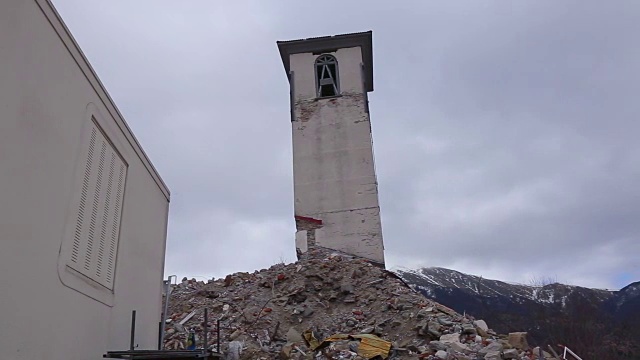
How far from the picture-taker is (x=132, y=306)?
694cm

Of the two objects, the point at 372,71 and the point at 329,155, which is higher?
the point at 372,71

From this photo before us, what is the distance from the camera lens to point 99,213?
5.84 m

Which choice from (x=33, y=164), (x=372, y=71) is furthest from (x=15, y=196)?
(x=372, y=71)

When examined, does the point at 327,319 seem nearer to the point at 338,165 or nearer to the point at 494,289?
the point at 338,165

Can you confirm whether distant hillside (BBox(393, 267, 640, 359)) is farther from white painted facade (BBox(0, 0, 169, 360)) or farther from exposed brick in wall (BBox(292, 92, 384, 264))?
white painted facade (BBox(0, 0, 169, 360))

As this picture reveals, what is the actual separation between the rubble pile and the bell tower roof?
8446 mm

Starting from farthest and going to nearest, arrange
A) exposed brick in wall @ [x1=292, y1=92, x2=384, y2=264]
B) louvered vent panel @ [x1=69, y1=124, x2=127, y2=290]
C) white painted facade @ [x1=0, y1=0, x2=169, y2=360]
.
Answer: exposed brick in wall @ [x1=292, y1=92, x2=384, y2=264], louvered vent panel @ [x1=69, y1=124, x2=127, y2=290], white painted facade @ [x1=0, y1=0, x2=169, y2=360]

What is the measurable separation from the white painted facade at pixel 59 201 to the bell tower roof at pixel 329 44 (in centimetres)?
1477

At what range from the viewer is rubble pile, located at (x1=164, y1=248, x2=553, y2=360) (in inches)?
420

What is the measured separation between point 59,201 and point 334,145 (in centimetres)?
1489

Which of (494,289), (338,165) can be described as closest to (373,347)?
(338,165)

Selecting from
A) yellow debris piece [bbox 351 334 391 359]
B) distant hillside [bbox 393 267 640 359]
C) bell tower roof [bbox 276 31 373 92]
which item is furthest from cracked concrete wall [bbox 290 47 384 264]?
distant hillside [bbox 393 267 640 359]

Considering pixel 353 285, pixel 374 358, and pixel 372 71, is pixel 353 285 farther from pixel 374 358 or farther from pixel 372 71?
pixel 372 71

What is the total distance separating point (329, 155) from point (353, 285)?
20.1 feet
